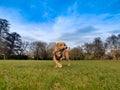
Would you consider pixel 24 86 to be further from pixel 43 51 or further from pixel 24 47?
pixel 24 47

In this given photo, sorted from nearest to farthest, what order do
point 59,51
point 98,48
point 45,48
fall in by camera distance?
point 59,51 → point 45,48 → point 98,48

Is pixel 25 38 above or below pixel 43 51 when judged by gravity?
above

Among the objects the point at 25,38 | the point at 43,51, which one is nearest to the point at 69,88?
the point at 43,51

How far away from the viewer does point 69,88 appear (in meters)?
3.88

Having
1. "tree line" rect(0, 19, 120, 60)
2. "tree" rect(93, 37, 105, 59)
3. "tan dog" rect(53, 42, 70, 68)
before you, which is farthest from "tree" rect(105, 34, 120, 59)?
"tan dog" rect(53, 42, 70, 68)

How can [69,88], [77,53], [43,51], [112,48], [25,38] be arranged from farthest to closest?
[25,38] → [112,48] → [43,51] → [77,53] → [69,88]

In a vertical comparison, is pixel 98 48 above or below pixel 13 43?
below

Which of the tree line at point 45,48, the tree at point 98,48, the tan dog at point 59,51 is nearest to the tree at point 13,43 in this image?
the tree line at point 45,48

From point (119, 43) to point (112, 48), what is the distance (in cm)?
271

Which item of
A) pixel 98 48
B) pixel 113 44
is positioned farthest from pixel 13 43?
pixel 113 44

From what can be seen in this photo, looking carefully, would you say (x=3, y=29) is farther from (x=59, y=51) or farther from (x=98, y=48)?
(x=59, y=51)

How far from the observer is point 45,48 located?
191 feet

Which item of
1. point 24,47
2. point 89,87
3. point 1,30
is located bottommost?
point 89,87

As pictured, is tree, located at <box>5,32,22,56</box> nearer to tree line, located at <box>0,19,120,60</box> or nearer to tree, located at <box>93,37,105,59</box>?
tree line, located at <box>0,19,120,60</box>
